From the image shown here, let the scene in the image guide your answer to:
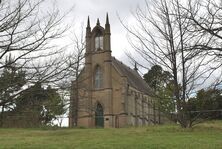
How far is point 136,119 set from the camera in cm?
5925

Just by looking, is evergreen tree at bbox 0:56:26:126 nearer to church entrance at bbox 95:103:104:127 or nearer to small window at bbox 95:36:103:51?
church entrance at bbox 95:103:104:127

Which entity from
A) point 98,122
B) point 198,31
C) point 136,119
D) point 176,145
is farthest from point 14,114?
point 136,119

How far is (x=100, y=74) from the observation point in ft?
192

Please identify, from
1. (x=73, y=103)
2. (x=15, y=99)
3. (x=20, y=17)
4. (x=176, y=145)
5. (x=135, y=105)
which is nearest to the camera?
(x=15, y=99)

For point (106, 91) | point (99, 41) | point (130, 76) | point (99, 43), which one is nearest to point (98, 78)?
point (106, 91)

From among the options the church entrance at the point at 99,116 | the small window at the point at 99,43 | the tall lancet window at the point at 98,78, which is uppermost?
the small window at the point at 99,43

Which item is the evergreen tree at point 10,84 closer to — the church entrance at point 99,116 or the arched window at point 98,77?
the church entrance at point 99,116

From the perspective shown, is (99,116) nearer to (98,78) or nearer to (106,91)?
(106,91)

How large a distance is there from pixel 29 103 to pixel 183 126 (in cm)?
1400

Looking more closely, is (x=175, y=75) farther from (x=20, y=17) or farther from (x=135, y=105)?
(x=135, y=105)

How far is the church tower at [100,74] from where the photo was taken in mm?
55812

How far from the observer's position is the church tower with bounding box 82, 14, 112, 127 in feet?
183

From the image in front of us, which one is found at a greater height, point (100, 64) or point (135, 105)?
point (100, 64)

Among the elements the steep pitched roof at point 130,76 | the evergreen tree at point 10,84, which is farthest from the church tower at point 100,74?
the evergreen tree at point 10,84
